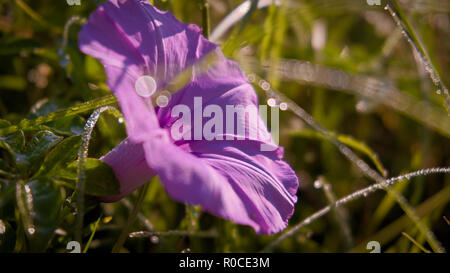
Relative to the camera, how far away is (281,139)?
202 centimetres

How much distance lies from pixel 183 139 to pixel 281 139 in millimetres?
1037

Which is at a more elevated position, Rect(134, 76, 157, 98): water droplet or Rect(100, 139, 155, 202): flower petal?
Rect(134, 76, 157, 98): water droplet

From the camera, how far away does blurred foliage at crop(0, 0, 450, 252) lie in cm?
86

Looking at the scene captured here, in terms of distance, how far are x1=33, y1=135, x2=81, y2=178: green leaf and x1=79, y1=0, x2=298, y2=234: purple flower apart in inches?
3.1

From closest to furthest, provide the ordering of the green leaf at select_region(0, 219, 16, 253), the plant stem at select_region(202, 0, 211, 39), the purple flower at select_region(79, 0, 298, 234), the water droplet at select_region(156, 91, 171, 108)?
the purple flower at select_region(79, 0, 298, 234), the green leaf at select_region(0, 219, 16, 253), the water droplet at select_region(156, 91, 171, 108), the plant stem at select_region(202, 0, 211, 39)

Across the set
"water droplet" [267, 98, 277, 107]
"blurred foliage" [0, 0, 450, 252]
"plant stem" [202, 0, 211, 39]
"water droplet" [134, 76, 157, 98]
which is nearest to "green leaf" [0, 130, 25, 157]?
"blurred foliage" [0, 0, 450, 252]

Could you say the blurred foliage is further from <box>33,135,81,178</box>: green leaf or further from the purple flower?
the purple flower

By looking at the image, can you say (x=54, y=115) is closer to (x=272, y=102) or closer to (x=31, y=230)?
(x=31, y=230)

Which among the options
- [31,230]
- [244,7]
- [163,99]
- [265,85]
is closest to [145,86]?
[163,99]
